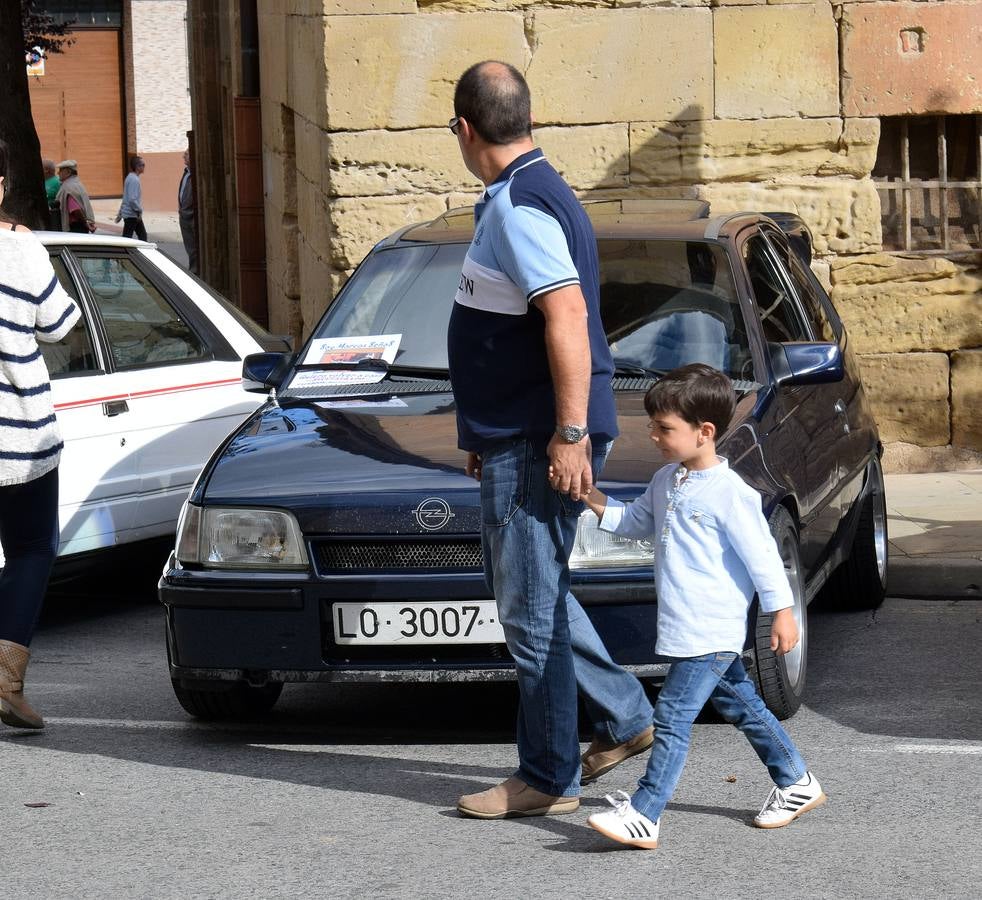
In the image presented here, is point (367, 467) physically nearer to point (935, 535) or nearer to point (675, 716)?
point (675, 716)

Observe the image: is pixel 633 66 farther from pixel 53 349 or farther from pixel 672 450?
pixel 672 450

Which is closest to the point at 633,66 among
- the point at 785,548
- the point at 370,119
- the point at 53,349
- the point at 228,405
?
the point at 370,119

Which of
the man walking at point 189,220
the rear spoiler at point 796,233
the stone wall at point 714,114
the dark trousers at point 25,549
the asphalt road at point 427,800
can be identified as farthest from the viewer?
→ the man walking at point 189,220

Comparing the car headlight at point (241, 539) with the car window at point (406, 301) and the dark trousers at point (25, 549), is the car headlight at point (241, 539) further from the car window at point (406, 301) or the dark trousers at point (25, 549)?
the car window at point (406, 301)

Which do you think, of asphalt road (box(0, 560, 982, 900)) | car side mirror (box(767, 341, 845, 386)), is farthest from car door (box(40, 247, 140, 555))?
car side mirror (box(767, 341, 845, 386))

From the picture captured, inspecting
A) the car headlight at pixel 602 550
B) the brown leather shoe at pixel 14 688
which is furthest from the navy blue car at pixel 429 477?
the brown leather shoe at pixel 14 688

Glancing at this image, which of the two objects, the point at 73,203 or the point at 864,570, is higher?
the point at 73,203

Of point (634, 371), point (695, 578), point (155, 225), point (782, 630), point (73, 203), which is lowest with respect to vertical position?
point (782, 630)

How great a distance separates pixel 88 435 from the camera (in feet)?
21.7

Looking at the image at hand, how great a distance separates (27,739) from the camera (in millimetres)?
5352

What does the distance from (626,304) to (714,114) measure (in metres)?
4.34

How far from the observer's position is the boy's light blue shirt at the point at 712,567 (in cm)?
412

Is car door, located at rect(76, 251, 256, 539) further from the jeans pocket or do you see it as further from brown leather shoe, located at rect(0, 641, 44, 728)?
the jeans pocket

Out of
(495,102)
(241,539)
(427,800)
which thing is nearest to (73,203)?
(241,539)
